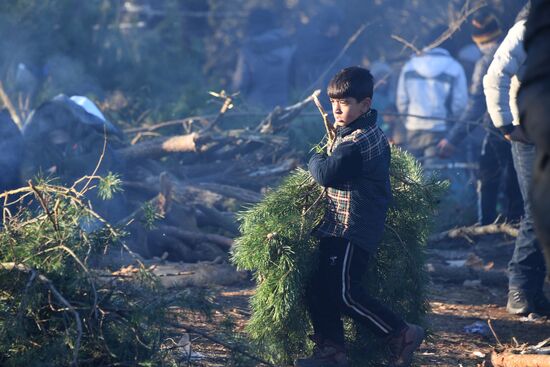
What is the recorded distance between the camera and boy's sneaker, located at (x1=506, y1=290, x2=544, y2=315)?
17.7 feet

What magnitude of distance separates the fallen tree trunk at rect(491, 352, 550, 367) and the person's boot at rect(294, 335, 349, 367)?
35.1 inches

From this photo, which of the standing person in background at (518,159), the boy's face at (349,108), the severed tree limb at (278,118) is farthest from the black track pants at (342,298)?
the severed tree limb at (278,118)

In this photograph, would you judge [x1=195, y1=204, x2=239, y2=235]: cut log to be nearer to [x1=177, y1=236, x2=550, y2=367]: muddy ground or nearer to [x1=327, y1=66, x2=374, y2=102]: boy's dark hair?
[x1=177, y1=236, x2=550, y2=367]: muddy ground

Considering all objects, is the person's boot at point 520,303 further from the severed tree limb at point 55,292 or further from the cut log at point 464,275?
the severed tree limb at point 55,292

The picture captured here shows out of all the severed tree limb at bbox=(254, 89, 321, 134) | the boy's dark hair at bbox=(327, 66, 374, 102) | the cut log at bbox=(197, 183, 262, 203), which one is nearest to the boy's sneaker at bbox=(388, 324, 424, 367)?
the boy's dark hair at bbox=(327, 66, 374, 102)

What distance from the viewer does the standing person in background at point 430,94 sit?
9.35 meters

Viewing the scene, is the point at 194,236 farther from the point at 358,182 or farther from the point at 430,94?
the point at 430,94

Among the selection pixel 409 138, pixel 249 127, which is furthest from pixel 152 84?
pixel 409 138

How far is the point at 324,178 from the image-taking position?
3.93 meters

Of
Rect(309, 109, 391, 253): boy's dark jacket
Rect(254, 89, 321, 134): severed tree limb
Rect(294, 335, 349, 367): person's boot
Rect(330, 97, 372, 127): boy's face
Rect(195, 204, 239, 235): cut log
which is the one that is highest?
Rect(330, 97, 372, 127): boy's face

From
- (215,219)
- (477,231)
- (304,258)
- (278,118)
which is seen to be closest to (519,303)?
(477,231)

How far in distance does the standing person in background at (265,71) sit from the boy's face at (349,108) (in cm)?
695

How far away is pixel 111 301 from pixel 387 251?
1567 millimetres

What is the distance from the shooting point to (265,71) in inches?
440
